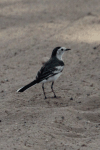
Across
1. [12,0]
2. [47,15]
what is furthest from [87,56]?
[12,0]

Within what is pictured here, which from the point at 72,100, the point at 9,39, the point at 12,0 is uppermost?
the point at 12,0

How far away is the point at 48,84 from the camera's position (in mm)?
7273

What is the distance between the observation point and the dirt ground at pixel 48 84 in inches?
180

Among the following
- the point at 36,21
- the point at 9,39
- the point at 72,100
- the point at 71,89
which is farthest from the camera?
the point at 36,21

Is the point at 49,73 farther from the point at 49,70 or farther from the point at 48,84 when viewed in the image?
the point at 48,84

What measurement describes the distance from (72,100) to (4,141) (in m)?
2.28

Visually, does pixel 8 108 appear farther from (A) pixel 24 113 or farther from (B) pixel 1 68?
(B) pixel 1 68

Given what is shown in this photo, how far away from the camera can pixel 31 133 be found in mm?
4562

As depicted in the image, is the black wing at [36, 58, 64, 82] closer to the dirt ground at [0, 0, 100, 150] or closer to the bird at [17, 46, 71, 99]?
the bird at [17, 46, 71, 99]

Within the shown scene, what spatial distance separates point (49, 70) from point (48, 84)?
1.06 metres

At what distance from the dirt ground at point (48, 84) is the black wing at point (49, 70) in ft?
1.64

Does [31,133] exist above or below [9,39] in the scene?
below

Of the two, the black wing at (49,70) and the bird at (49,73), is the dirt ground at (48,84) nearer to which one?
the bird at (49,73)

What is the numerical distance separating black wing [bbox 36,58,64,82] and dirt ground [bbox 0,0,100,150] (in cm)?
50
